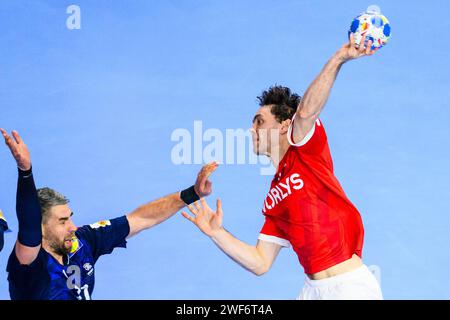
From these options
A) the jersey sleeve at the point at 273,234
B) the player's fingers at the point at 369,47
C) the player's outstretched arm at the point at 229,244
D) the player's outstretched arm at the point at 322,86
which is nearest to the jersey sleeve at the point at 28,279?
the player's outstretched arm at the point at 229,244

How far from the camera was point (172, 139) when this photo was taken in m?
10.3

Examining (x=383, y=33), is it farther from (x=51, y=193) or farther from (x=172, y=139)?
(x=172, y=139)

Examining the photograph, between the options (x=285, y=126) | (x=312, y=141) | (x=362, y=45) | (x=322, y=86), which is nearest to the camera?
(x=362, y=45)

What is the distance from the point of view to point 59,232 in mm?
6246

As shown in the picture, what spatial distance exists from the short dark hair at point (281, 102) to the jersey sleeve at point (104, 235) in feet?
4.77

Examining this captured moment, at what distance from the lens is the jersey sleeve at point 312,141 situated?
5.66m

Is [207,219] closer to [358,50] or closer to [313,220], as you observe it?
[313,220]

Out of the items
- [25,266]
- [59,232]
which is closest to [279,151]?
[59,232]

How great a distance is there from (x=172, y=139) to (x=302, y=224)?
478 centimetres

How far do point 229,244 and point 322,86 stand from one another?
1310 mm

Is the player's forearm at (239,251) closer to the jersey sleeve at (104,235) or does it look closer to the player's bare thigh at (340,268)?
the player's bare thigh at (340,268)

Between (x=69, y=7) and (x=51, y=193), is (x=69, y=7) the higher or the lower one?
the higher one

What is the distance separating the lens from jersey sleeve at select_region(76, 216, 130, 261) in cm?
651
